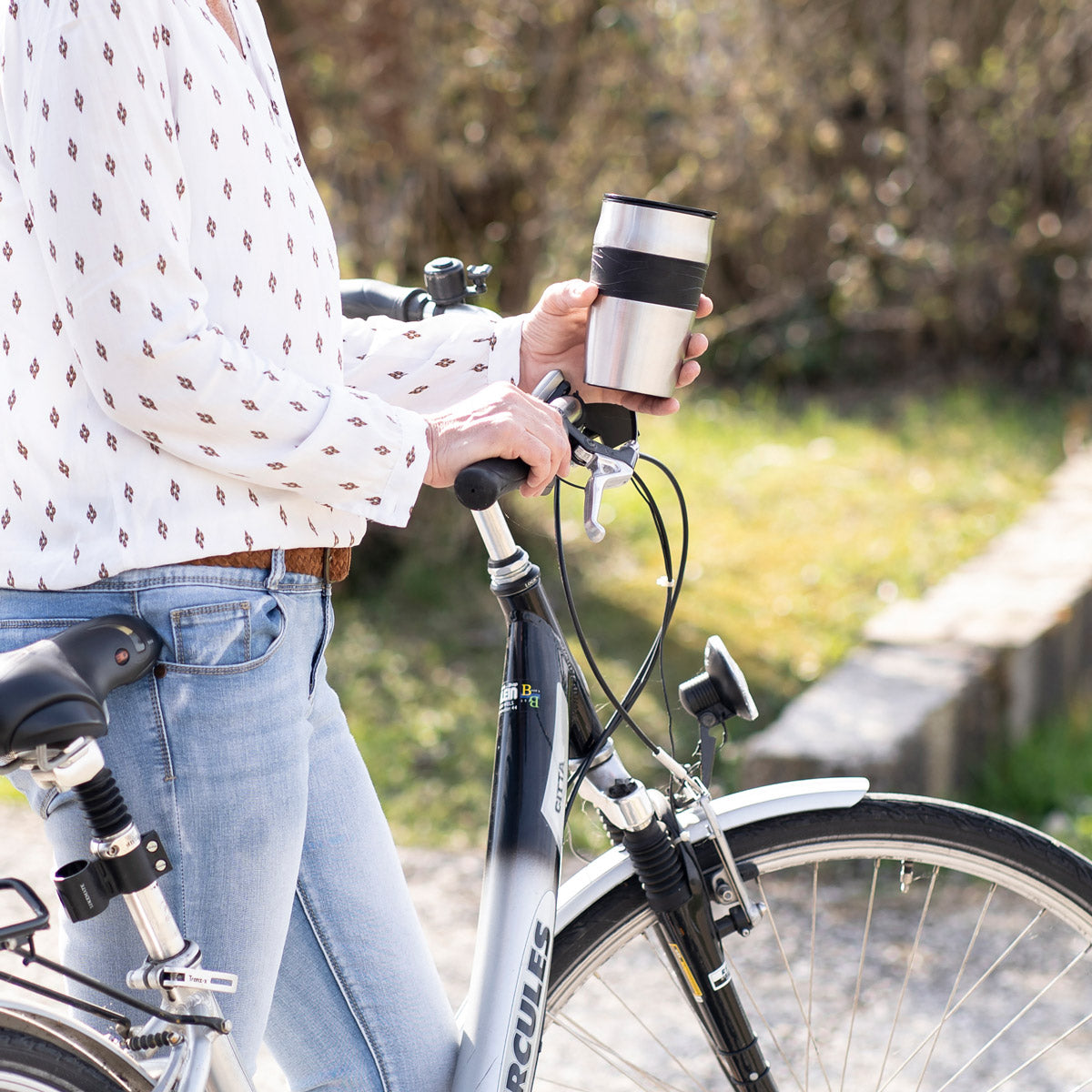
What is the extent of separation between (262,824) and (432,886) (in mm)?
2077

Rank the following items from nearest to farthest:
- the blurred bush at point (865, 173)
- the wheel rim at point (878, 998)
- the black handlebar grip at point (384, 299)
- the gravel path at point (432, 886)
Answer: the black handlebar grip at point (384, 299)
the wheel rim at point (878, 998)
the gravel path at point (432, 886)
the blurred bush at point (865, 173)

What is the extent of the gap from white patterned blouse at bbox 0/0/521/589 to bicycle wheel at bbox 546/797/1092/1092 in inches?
26.6

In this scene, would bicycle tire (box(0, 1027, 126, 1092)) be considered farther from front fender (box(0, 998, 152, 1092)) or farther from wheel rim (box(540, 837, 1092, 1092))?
wheel rim (box(540, 837, 1092, 1092))

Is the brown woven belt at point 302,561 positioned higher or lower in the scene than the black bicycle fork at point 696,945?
higher

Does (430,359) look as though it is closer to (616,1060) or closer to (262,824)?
(262,824)

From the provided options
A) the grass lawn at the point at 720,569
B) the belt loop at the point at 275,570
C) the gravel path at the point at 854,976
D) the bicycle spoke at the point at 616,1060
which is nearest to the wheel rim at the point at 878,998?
the gravel path at the point at 854,976

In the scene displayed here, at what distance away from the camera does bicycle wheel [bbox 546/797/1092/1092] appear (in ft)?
5.32

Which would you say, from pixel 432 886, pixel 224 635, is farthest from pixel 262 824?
pixel 432 886

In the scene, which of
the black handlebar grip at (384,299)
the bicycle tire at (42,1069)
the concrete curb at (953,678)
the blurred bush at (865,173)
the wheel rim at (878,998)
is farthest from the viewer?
the blurred bush at (865,173)

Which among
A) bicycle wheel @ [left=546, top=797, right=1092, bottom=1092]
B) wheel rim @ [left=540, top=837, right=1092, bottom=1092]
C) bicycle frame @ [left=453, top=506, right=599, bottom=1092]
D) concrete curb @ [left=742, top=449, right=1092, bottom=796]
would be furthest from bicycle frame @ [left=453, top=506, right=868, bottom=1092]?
concrete curb @ [left=742, top=449, right=1092, bottom=796]

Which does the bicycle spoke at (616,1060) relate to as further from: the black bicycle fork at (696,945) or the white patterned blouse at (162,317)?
the white patterned blouse at (162,317)

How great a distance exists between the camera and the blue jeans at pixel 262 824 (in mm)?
1263

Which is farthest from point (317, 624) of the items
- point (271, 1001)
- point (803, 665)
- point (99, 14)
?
point (803, 665)

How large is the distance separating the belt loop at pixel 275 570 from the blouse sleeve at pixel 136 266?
10 centimetres
